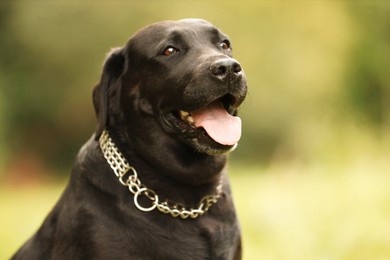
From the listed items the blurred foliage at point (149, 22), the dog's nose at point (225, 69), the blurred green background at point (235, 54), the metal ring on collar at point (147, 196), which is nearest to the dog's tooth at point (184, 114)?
the dog's nose at point (225, 69)

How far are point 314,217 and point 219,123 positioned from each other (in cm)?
300

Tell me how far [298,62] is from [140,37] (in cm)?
1554

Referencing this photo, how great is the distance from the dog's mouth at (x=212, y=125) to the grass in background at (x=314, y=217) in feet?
6.98

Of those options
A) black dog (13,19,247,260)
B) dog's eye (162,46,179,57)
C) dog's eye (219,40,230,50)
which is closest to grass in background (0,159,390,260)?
black dog (13,19,247,260)

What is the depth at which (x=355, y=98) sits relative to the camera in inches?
750

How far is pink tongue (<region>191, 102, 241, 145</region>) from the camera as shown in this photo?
12.2 ft

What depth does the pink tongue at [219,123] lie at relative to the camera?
12.2ft

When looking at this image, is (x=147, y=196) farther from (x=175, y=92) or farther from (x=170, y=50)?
(x=170, y=50)

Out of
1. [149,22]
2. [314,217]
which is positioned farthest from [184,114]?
[149,22]

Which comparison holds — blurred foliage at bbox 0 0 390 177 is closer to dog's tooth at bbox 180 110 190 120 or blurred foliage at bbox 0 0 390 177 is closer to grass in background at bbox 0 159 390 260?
grass in background at bbox 0 159 390 260

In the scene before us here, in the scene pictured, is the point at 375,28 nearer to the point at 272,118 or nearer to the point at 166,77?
the point at 272,118

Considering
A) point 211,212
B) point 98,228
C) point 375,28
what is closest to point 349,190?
point 211,212

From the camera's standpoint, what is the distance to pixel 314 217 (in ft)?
21.4

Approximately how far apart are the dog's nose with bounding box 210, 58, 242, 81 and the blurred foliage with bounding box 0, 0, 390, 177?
45.9ft
